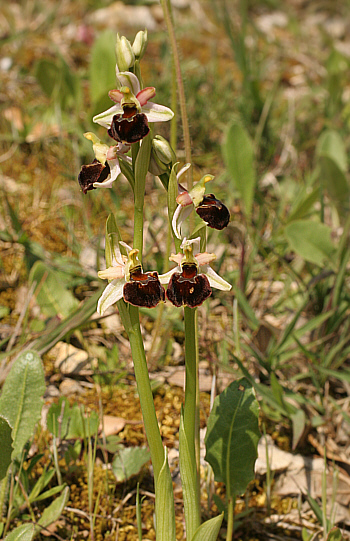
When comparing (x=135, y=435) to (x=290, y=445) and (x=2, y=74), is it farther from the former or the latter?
(x=2, y=74)

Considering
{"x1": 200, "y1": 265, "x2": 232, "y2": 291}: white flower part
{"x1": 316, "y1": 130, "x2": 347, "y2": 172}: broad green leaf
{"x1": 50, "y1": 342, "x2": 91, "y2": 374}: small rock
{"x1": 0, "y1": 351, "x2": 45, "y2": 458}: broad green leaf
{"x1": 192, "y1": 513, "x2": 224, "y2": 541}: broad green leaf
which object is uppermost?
{"x1": 316, "y1": 130, "x2": 347, "y2": 172}: broad green leaf

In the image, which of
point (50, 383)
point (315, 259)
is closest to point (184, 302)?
point (50, 383)

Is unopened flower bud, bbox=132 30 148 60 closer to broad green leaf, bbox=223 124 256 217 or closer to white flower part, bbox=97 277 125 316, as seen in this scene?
white flower part, bbox=97 277 125 316

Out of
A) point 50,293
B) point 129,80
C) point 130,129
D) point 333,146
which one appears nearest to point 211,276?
point 130,129

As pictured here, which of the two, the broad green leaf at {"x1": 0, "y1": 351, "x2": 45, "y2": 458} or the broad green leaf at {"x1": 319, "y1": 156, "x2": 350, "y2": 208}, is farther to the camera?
the broad green leaf at {"x1": 319, "y1": 156, "x2": 350, "y2": 208}

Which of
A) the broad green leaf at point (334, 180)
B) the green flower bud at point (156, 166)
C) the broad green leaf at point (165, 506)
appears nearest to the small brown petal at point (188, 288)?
the green flower bud at point (156, 166)

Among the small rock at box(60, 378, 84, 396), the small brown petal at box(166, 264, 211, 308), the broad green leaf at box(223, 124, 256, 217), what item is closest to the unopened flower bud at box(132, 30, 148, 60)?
the small brown petal at box(166, 264, 211, 308)

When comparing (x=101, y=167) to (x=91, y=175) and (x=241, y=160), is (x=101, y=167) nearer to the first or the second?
(x=91, y=175)
